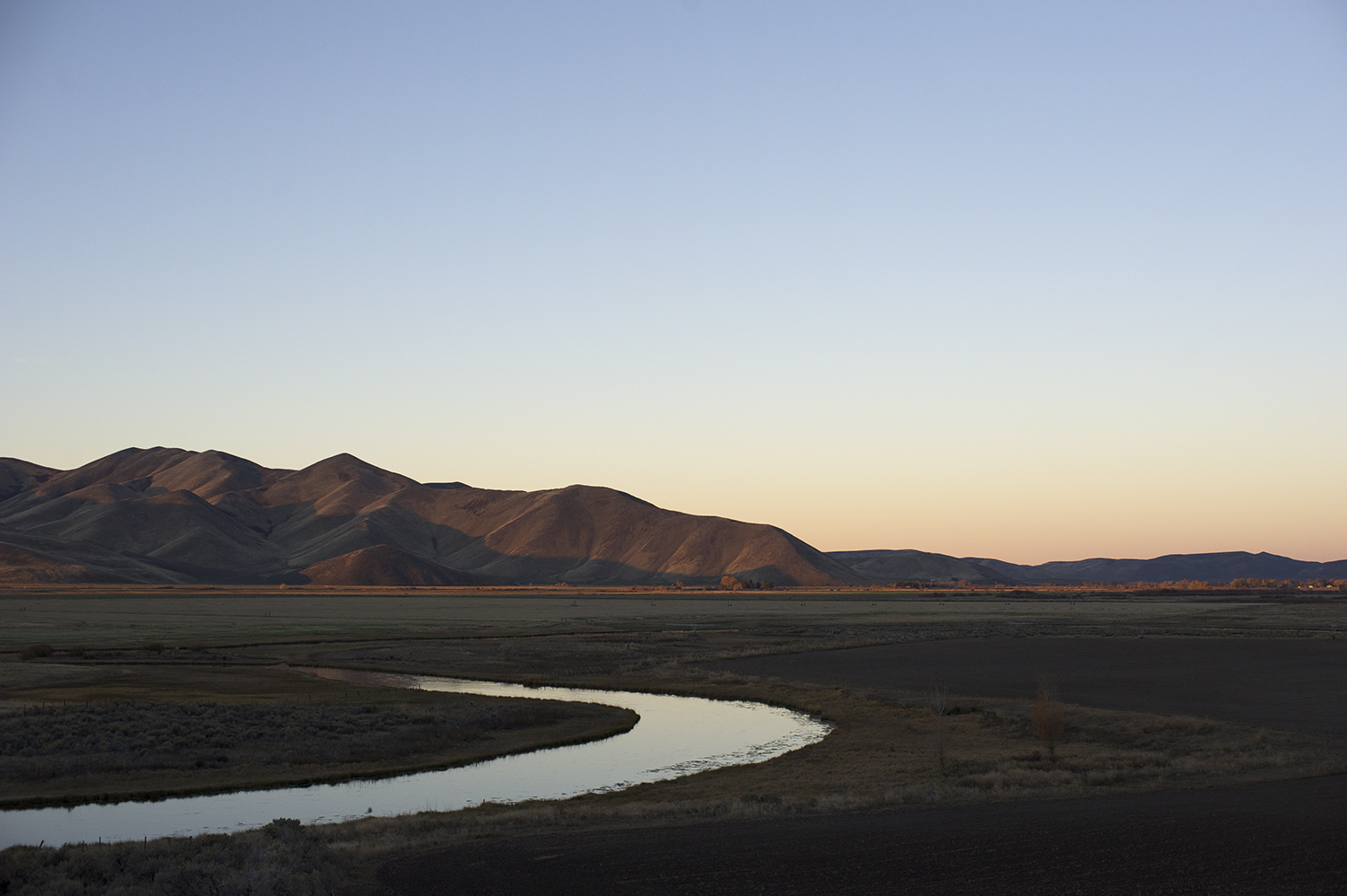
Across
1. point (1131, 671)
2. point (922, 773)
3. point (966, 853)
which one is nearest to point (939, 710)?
point (922, 773)

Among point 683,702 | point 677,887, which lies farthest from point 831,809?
point 683,702

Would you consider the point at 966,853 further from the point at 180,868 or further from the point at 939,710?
the point at 939,710

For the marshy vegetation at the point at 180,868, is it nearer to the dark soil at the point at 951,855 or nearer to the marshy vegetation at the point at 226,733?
the dark soil at the point at 951,855

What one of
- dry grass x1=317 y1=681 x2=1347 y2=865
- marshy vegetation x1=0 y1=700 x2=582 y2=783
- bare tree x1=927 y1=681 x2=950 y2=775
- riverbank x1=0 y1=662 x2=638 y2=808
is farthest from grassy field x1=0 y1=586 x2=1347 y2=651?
dry grass x1=317 y1=681 x2=1347 y2=865

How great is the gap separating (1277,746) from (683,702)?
79.1 feet

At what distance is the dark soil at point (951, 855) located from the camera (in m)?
15.3

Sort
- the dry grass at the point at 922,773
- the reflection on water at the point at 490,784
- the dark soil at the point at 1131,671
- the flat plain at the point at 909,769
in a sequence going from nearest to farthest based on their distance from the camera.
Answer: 1. the flat plain at the point at 909,769
2. the dry grass at the point at 922,773
3. the reflection on water at the point at 490,784
4. the dark soil at the point at 1131,671

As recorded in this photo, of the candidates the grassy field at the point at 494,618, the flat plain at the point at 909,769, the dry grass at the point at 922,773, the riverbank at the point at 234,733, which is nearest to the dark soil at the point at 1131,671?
the flat plain at the point at 909,769

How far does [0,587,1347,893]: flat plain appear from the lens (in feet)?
52.9

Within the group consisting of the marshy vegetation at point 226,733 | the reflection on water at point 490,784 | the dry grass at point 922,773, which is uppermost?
the dry grass at point 922,773

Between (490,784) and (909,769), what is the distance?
37.3ft

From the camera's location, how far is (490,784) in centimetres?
2828

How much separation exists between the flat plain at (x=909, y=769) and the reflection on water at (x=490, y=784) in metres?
2.08

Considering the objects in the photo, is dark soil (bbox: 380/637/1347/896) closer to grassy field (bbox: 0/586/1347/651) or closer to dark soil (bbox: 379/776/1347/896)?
dark soil (bbox: 379/776/1347/896)
